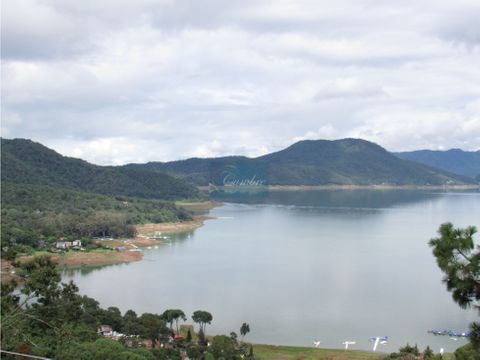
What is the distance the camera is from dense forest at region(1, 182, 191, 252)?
1666 inches

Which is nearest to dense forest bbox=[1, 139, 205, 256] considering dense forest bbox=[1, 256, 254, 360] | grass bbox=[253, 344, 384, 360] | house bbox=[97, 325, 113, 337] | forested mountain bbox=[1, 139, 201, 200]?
forested mountain bbox=[1, 139, 201, 200]

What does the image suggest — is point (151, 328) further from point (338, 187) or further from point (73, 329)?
point (338, 187)

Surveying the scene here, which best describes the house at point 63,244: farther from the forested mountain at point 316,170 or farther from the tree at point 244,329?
the forested mountain at point 316,170

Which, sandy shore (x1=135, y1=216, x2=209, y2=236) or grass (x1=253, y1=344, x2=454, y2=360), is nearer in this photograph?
grass (x1=253, y1=344, x2=454, y2=360)

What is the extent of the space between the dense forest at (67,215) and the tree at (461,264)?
3312 centimetres

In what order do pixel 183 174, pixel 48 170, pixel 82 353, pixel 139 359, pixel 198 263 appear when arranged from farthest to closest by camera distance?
pixel 183 174
pixel 48 170
pixel 198 263
pixel 139 359
pixel 82 353

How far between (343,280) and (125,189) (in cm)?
6046

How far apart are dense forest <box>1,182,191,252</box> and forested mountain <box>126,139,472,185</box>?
76.8 m

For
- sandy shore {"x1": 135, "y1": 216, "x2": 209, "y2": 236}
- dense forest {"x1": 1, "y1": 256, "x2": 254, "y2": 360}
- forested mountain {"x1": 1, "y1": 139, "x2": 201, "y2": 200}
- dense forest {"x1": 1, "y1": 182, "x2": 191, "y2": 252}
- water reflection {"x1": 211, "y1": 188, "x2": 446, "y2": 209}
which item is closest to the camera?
dense forest {"x1": 1, "y1": 256, "x2": 254, "y2": 360}

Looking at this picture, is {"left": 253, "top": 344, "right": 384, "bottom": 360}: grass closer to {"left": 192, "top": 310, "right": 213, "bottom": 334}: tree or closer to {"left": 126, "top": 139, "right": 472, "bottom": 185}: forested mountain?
{"left": 192, "top": 310, "right": 213, "bottom": 334}: tree

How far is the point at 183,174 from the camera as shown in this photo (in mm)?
149750

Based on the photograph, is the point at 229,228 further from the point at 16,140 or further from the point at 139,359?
the point at 16,140

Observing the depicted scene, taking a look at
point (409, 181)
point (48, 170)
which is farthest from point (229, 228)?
point (409, 181)

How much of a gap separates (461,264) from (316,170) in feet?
515
